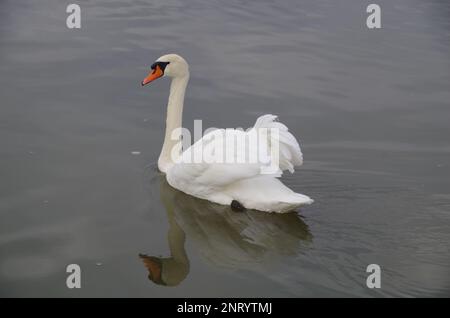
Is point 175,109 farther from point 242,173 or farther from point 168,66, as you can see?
point 242,173

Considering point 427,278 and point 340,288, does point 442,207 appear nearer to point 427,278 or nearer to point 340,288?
point 427,278

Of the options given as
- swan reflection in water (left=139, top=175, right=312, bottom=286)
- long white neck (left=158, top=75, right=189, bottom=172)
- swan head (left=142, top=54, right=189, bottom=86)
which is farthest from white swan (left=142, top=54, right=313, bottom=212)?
swan head (left=142, top=54, right=189, bottom=86)

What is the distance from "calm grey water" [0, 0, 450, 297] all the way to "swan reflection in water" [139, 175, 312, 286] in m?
0.02

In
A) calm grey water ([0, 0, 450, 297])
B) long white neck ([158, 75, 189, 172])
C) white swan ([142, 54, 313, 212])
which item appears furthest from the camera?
long white neck ([158, 75, 189, 172])

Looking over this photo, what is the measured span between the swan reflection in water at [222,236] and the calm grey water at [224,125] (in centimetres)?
2

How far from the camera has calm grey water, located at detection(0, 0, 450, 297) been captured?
6.49 metres

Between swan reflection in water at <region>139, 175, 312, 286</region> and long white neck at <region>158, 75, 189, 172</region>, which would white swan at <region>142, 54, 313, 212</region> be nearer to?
swan reflection in water at <region>139, 175, 312, 286</region>

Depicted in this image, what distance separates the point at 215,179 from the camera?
24.4 feet

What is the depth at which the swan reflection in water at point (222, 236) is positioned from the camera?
21.6 feet

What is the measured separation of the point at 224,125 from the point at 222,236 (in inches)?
102

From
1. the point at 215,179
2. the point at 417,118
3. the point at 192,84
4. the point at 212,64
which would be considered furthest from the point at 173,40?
the point at 215,179

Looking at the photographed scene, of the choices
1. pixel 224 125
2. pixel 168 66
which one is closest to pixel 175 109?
pixel 168 66

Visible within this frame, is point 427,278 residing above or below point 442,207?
below
